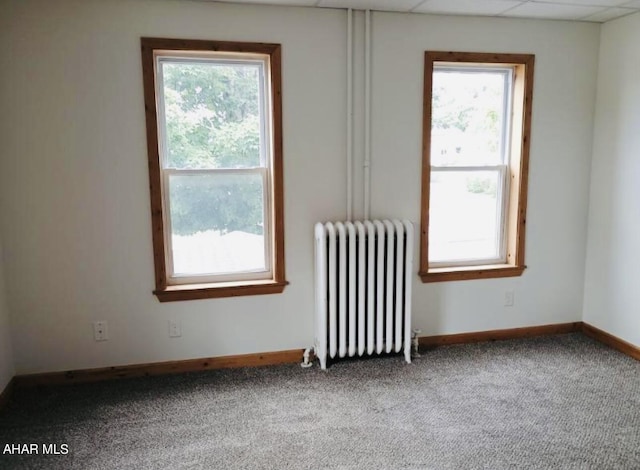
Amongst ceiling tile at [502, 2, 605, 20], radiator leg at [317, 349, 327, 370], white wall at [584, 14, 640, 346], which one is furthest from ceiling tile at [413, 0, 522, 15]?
radiator leg at [317, 349, 327, 370]

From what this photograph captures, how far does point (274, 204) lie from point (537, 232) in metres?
2.00

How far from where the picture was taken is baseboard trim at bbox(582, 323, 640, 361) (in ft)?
11.2

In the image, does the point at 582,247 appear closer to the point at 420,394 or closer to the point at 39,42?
the point at 420,394

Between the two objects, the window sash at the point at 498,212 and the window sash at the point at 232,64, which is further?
the window sash at the point at 498,212

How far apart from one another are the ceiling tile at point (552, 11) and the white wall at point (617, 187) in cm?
32

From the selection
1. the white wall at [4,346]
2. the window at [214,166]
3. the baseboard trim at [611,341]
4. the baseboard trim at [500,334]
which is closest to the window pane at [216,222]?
the window at [214,166]

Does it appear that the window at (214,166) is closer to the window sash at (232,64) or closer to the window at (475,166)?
the window sash at (232,64)

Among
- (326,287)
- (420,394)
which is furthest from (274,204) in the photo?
(420,394)

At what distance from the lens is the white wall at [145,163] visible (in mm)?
2854

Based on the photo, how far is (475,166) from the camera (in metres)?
3.60

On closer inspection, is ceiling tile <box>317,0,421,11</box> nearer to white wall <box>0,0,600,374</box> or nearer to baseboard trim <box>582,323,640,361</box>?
white wall <box>0,0,600,374</box>

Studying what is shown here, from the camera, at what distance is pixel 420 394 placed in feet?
9.69

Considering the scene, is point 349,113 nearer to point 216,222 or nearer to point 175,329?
point 216,222

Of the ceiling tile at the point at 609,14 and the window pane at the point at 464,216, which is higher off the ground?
the ceiling tile at the point at 609,14
